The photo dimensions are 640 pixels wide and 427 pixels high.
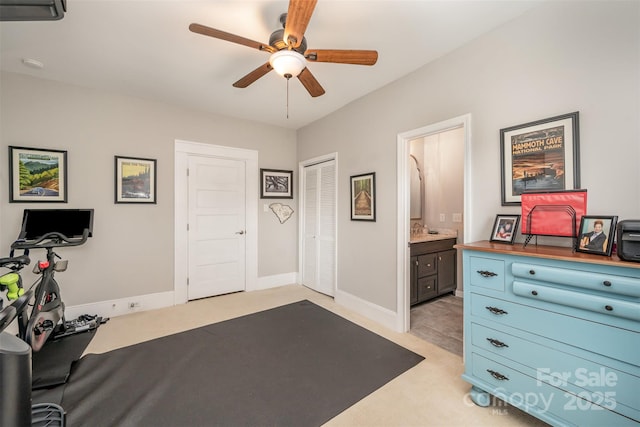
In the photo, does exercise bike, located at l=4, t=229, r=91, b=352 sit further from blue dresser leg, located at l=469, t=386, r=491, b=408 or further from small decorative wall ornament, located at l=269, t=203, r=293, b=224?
blue dresser leg, located at l=469, t=386, r=491, b=408

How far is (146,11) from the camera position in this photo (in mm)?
1932

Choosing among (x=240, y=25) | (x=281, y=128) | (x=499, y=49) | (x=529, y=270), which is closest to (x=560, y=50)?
(x=499, y=49)

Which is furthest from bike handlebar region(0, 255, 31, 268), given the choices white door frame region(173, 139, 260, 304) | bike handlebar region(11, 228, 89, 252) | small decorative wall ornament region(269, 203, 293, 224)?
small decorative wall ornament region(269, 203, 293, 224)

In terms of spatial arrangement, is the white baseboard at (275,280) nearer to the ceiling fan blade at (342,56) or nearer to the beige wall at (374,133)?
the beige wall at (374,133)

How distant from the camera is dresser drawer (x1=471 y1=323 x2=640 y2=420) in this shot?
1252mm

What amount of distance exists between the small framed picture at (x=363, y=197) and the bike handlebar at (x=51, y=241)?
9.69 ft

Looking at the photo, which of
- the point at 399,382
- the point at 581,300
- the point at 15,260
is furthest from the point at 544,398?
the point at 15,260

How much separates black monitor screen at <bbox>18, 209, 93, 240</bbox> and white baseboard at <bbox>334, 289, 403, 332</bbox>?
9.78 feet

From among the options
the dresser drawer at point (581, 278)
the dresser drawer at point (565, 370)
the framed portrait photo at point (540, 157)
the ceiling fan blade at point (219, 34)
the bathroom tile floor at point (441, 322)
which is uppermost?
the ceiling fan blade at point (219, 34)

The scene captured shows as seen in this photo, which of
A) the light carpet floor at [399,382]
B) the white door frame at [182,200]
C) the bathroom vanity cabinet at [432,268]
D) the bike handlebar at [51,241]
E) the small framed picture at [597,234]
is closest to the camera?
the small framed picture at [597,234]

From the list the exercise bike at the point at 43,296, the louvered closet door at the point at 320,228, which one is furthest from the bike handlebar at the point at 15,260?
the louvered closet door at the point at 320,228

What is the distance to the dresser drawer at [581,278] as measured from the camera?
123 cm

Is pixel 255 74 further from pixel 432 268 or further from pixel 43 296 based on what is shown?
pixel 432 268

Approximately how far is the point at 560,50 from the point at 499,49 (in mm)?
406
